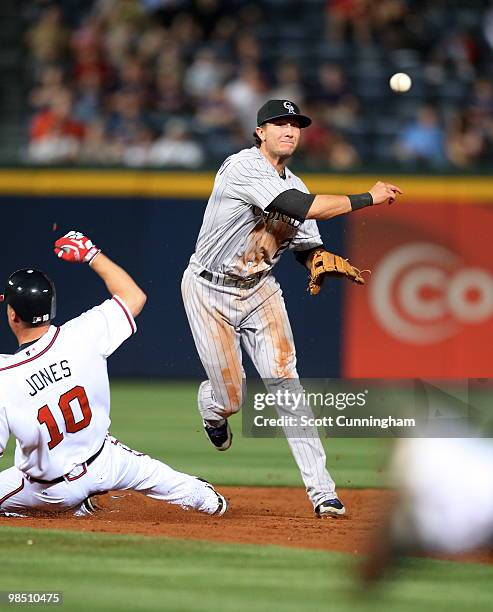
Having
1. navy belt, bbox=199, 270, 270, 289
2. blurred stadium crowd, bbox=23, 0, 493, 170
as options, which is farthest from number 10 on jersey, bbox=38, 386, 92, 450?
blurred stadium crowd, bbox=23, 0, 493, 170

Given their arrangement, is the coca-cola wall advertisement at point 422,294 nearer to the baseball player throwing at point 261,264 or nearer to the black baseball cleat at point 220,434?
the black baseball cleat at point 220,434

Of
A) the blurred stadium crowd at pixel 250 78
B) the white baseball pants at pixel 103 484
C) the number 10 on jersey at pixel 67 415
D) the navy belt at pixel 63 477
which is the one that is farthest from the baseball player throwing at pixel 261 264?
the blurred stadium crowd at pixel 250 78

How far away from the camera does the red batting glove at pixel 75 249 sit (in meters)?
5.37

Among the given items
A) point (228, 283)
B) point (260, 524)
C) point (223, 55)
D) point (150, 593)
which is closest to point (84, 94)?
point (223, 55)

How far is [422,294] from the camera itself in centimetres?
1184

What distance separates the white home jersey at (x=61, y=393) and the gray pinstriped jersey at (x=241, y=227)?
102 cm

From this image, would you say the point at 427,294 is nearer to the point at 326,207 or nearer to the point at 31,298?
the point at 326,207

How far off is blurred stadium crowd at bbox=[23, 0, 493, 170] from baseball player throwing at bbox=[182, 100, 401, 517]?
5.55 metres

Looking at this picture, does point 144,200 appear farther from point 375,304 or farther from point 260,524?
point 260,524

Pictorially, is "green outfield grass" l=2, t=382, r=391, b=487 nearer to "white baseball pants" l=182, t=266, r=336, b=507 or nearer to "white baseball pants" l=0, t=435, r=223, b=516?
"white baseball pants" l=182, t=266, r=336, b=507

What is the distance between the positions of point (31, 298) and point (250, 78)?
332 inches

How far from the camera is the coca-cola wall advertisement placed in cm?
1179

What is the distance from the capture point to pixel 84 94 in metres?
13.1

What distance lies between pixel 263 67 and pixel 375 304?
3.58 metres
